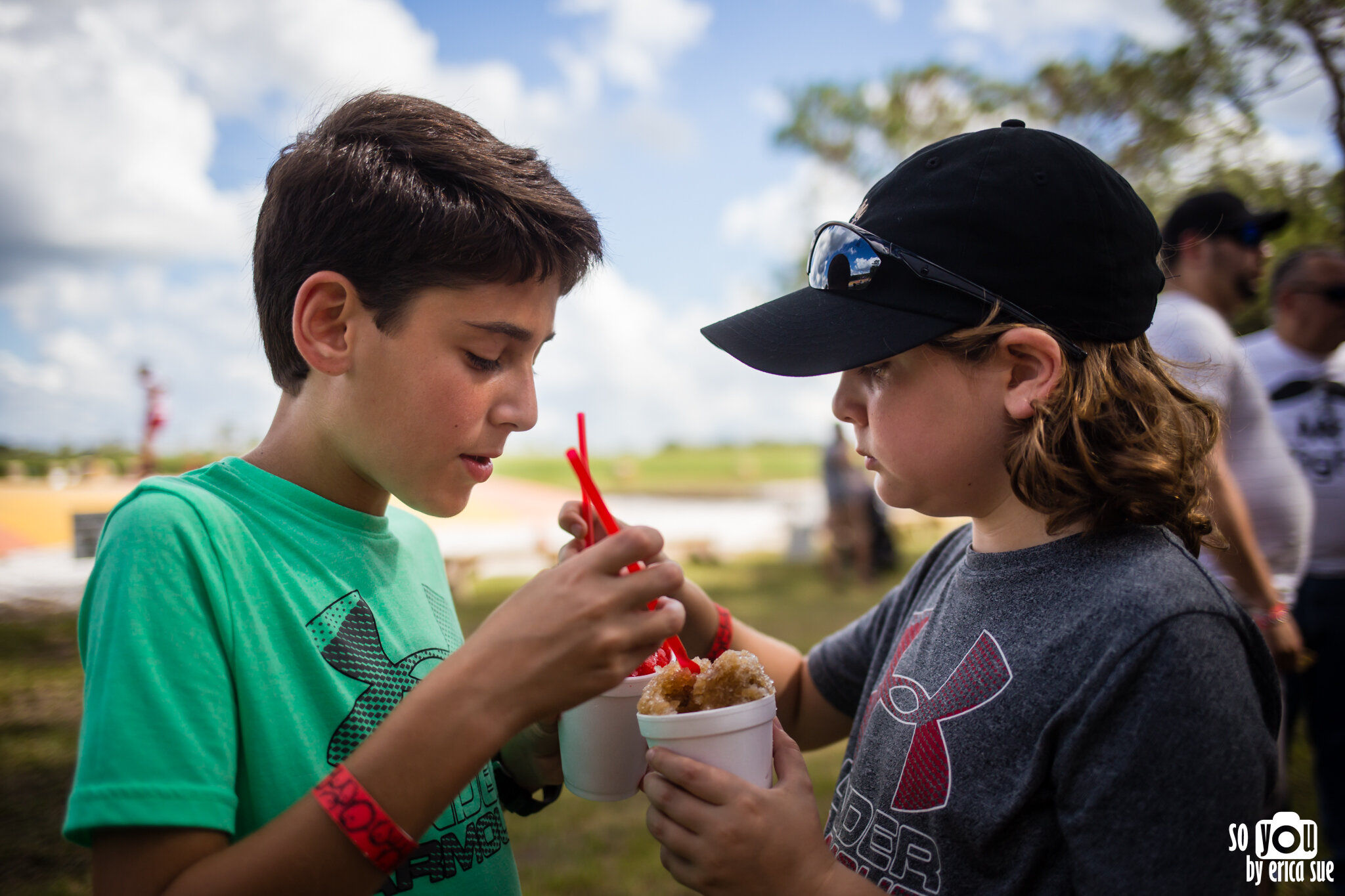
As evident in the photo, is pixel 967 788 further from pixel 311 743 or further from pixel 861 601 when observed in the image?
pixel 861 601

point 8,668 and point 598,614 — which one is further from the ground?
point 598,614

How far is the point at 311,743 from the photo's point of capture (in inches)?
44.9

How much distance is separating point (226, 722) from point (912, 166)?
1390mm

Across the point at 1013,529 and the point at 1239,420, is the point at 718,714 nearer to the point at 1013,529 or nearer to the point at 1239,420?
the point at 1013,529

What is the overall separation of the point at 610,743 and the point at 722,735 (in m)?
0.28

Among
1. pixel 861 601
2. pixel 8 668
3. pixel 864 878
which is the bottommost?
pixel 861 601

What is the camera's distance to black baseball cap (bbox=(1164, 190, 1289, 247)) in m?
3.29

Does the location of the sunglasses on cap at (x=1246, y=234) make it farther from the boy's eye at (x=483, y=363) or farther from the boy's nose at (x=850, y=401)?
the boy's eye at (x=483, y=363)

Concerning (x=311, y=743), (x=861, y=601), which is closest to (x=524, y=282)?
(x=311, y=743)

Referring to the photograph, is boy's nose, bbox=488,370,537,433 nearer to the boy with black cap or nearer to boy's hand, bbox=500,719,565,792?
the boy with black cap

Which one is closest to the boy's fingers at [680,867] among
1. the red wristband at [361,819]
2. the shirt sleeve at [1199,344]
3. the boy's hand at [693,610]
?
the red wristband at [361,819]

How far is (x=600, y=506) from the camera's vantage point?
140 centimetres

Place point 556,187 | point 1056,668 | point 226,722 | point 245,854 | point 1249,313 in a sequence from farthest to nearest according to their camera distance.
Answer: point 1249,313 < point 556,187 < point 1056,668 < point 226,722 < point 245,854

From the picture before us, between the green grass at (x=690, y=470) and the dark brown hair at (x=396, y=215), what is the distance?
65.9 feet
